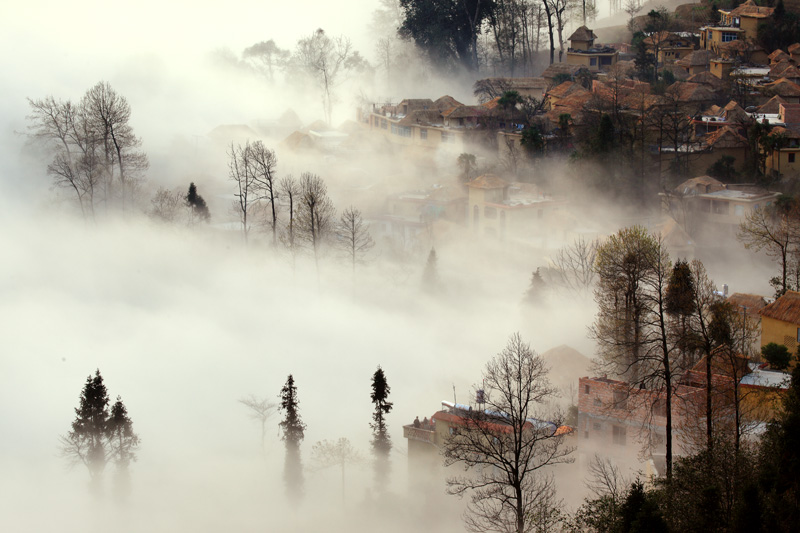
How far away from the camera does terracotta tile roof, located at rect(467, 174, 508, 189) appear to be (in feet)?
149

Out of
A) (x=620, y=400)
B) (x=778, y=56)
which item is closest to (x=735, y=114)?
(x=778, y=56)

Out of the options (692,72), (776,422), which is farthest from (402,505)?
(692,72)

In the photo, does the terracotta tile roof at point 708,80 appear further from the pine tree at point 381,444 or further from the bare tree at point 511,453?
the pine tree at point 381,444

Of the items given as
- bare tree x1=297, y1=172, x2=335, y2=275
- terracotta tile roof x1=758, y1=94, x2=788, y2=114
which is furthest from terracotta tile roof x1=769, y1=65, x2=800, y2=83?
bare tree x1=297, y1=172, x2=335, y2=275

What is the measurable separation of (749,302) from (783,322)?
13.5 feet

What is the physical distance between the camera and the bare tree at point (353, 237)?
42.6 m

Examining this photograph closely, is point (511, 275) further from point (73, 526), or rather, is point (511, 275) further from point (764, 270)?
point (73, 526)

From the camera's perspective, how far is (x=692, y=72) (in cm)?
5662

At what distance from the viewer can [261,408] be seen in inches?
1319

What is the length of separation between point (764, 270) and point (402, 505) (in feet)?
57.9

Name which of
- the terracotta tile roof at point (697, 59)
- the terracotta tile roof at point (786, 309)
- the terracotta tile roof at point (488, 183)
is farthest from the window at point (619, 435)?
the terracotta tile roof at point (697, 59)

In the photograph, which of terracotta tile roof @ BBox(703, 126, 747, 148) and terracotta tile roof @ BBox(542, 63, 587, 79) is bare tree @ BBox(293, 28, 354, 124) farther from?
terracotta tile roof @ BBox(703, 126, 747, 148)

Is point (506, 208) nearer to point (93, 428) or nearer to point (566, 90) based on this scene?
point (566, 90)

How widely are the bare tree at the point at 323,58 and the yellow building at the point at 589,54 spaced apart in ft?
52.4
